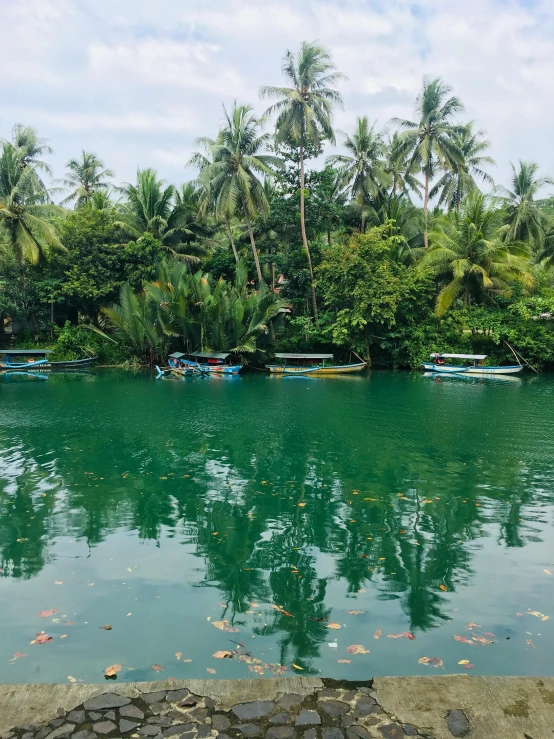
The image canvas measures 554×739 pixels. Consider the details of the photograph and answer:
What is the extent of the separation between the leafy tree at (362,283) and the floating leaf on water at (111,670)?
82.5 feet

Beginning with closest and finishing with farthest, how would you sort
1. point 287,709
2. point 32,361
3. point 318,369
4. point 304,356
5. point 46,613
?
1. point 287,709
2. point 46,613
3. point 318,369
4. point 304,356
5. point 32,361

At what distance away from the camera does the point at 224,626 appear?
4.74m

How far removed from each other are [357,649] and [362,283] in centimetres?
2507

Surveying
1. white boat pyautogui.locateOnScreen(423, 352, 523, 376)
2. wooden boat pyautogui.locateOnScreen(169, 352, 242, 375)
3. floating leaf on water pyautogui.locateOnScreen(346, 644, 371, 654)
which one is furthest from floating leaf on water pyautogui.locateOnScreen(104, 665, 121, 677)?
white boat pyautogui.locateOnScreen(423, 352, 523, 376)

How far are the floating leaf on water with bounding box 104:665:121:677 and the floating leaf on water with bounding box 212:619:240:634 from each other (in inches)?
34.6

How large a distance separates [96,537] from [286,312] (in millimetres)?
25332

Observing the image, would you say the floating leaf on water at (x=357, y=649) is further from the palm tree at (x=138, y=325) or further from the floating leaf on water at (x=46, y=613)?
the palm tree at (x=138, y=325)

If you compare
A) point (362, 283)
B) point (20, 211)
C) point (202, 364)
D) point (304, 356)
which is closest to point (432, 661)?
point (202, 364)

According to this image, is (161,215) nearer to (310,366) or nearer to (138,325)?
(138,325)

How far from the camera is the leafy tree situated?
28.2m

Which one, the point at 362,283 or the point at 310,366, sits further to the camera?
the point at 310,366

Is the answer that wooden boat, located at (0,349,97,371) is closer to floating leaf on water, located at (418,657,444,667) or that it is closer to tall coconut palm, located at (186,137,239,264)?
tall coconut palm, located at (186,137,239,264)

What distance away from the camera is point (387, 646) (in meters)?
4.43

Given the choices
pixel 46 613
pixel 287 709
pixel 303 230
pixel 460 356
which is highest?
pixel 303 230
